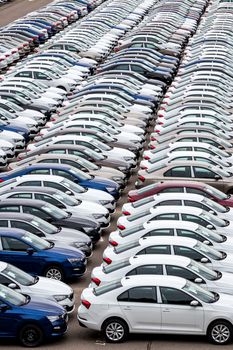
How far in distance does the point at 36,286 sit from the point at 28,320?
1261 mm

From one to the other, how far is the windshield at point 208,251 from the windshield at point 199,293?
193 centimetres

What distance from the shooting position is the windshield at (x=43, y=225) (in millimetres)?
22172

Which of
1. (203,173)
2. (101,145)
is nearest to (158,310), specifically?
(203,173)

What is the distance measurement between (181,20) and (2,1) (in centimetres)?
2594

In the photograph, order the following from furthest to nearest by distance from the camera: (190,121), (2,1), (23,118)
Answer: (2,1), (23,118), (190,121)

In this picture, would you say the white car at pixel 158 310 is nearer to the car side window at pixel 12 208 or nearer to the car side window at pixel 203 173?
the car side window at pixel 12 208

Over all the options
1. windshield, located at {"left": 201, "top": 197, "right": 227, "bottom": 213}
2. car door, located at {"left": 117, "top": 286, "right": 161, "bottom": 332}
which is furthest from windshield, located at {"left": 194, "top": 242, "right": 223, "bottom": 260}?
windshield, located at {"left": 201, "top": 197, "right": 227, "bottom": 213}

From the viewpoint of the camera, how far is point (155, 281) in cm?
1798

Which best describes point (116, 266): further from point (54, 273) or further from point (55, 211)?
point (55, 211)

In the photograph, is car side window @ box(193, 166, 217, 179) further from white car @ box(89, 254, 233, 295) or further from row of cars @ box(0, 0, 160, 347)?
white car @ box(89, 254, 233, 295)

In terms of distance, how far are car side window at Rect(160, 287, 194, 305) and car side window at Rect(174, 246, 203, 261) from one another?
2050 mm

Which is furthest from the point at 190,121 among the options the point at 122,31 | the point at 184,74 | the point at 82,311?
the point at 122,31

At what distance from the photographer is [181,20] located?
202 ft

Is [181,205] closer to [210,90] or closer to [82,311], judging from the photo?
[82,311]
